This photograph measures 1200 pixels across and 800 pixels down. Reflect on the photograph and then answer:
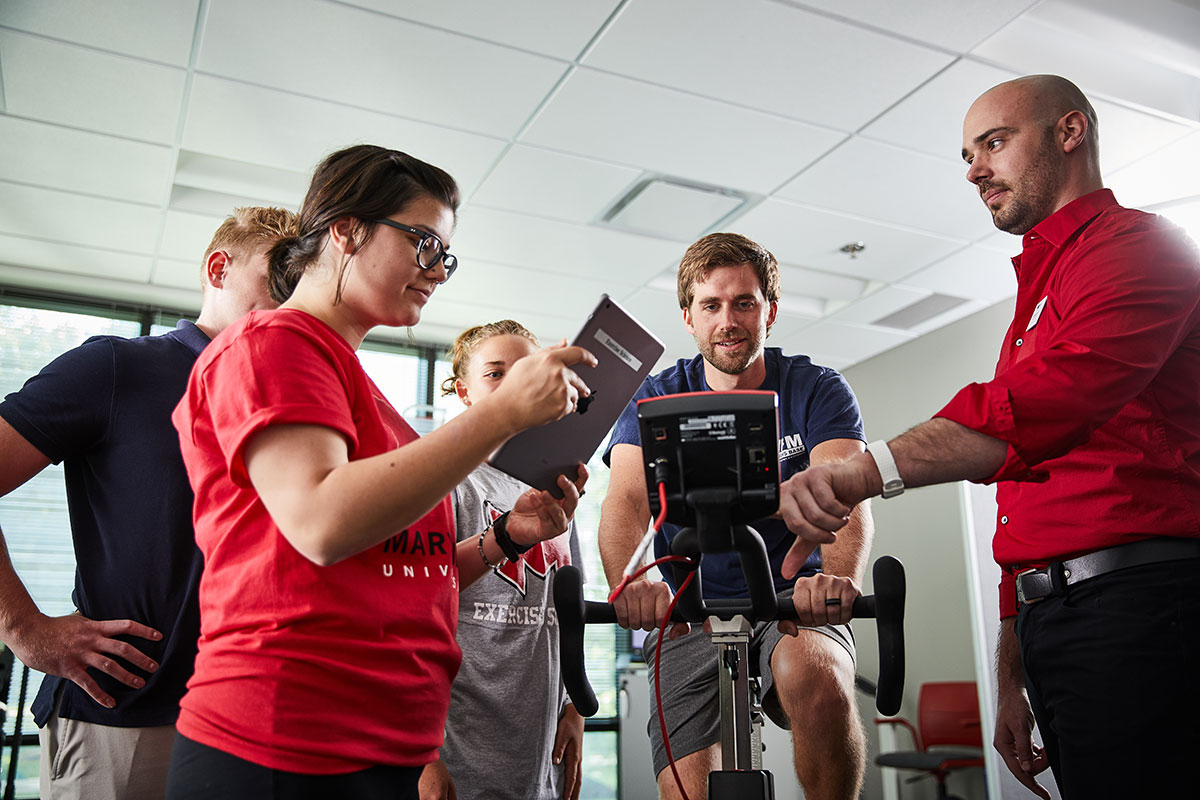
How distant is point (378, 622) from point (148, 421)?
0.78 meters

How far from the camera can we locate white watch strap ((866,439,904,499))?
1.23 m

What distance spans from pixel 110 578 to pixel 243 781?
726mm

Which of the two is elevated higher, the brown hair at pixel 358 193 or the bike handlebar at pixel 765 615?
the brown hair at pixel 358 193

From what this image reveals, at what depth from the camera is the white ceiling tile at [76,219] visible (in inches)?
159

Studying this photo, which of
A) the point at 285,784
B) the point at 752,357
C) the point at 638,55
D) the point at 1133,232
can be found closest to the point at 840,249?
the point at 638,55

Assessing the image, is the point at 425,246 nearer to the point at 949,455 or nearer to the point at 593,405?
the point at 593,405

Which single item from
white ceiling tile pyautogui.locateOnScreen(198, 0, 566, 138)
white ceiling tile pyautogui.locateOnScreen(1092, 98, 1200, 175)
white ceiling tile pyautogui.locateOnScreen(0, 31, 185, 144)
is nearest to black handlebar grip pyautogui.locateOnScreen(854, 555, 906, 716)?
white ceiling tile pyautogui.locateOnScreen(198, 0, 566, 138)

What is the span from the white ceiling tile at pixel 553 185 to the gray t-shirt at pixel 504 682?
1997 millimetres

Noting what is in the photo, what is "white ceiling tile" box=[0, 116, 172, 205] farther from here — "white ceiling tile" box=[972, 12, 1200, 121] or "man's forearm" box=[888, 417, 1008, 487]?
"man's forearm" box=[888, 417, 1008, 487]

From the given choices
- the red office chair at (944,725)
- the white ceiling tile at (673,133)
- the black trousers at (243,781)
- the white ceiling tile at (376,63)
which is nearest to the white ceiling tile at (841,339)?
the white ceiling tile at (673,133)

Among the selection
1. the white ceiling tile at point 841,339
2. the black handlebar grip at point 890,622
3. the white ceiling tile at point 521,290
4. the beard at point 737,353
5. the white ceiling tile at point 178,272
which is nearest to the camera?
the black handlebar grip at point 890,622

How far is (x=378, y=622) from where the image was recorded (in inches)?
37.7

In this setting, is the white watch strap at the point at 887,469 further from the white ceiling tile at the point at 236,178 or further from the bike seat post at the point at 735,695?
the white ceiling tile at the point at 236,178

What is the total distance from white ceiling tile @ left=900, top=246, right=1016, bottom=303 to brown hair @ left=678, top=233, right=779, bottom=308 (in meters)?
2.80
